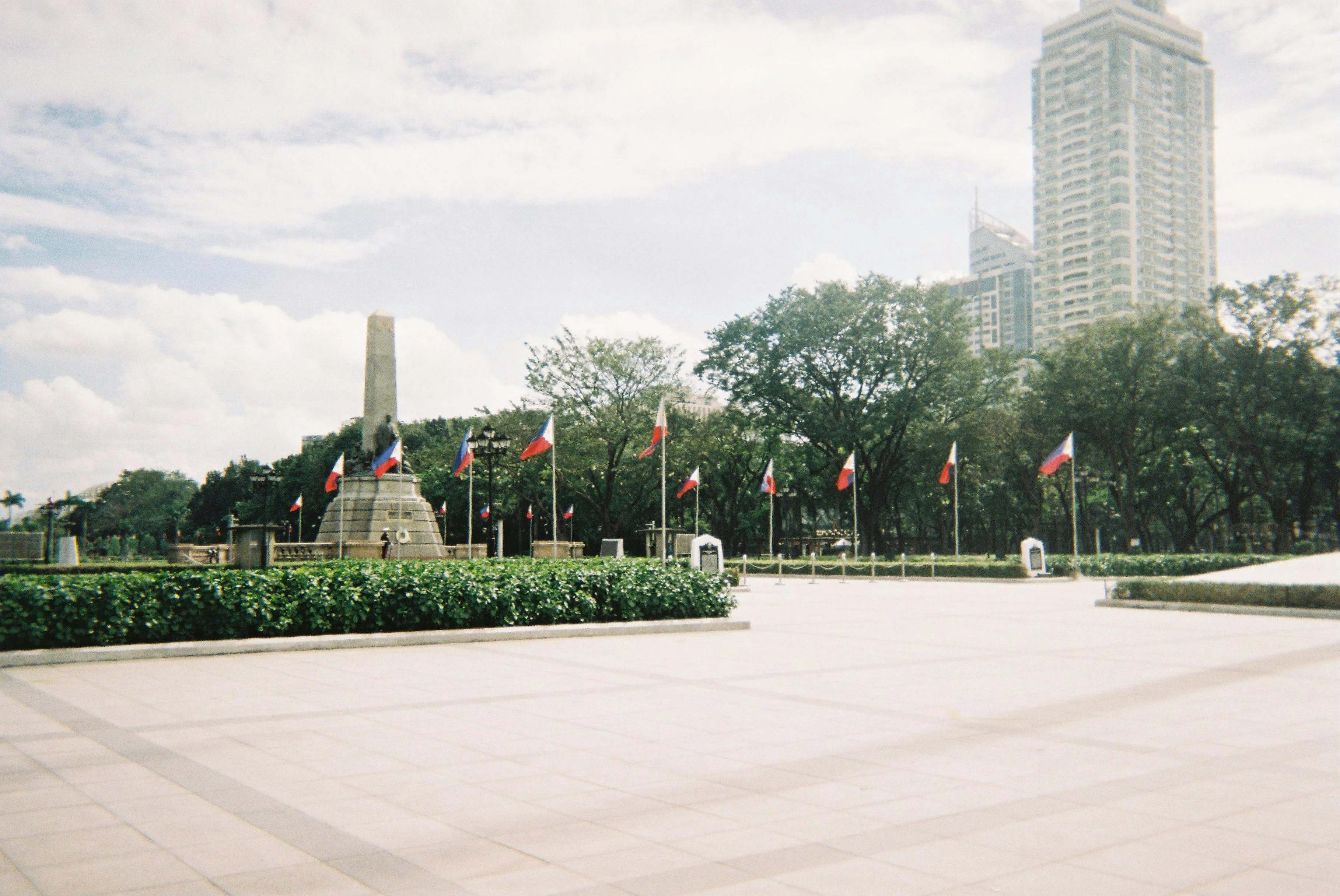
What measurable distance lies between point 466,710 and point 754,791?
365cm

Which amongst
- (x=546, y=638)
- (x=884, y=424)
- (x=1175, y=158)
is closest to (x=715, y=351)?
(x=884, y=424)

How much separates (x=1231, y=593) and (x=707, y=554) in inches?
524

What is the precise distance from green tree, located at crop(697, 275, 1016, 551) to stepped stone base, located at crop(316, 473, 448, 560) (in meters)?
20.5

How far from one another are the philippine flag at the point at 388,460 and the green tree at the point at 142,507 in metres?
89.6

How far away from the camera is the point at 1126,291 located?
116m

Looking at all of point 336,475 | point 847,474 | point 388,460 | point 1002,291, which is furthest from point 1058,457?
point 1002,291

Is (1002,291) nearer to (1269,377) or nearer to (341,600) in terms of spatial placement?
(1269,377)

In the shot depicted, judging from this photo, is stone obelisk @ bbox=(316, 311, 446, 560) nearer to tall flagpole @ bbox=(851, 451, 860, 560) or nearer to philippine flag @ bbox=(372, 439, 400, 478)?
philippine flag @ bbox=(372, 439, 400, 478)

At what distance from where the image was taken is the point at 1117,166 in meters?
118

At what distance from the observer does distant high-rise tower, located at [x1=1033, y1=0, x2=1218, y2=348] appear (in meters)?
118

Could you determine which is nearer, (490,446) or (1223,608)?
(1223,608)

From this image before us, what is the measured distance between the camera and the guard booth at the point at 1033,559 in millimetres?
37000

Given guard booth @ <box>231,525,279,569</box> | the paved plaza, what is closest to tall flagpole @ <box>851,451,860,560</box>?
guard booth @ <box>231,525,279,569</box>

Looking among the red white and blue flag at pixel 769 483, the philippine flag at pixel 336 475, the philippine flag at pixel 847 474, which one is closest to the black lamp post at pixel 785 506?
the red white and blue flag at pixel 769 483
